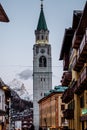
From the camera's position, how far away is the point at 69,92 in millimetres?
56094

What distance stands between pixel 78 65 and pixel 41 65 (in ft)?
471

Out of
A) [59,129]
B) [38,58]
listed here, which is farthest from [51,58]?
[59,129]

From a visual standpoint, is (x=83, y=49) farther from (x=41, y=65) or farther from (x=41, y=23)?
(x=41, y=23)

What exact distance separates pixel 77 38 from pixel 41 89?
5434 inches

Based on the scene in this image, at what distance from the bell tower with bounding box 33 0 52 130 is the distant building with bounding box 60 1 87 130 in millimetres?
110887

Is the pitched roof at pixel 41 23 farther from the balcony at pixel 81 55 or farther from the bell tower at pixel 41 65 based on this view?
the balcony at pixel 81 55

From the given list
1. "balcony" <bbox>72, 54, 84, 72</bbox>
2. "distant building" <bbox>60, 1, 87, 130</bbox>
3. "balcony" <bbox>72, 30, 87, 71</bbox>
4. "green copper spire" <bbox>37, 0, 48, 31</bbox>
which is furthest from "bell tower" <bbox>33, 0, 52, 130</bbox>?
"balcony" <bbox>72, 30, 87, 71</bbox>

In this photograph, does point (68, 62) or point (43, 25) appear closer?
point (68, 62)

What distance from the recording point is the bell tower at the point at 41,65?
18125cm

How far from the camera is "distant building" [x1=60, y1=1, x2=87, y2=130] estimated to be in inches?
1557

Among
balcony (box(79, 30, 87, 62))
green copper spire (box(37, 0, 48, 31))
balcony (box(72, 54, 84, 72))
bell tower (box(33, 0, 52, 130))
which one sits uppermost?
green copper spire (box(37, 0, 48, 31))

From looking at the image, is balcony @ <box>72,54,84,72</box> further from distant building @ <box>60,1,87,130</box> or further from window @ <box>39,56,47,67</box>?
window @ <box>39,56,47,67</box>

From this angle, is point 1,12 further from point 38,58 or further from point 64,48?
point 38,58

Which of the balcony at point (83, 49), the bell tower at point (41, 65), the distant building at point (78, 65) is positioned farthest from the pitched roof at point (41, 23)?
the balcony at point (83, 49)
